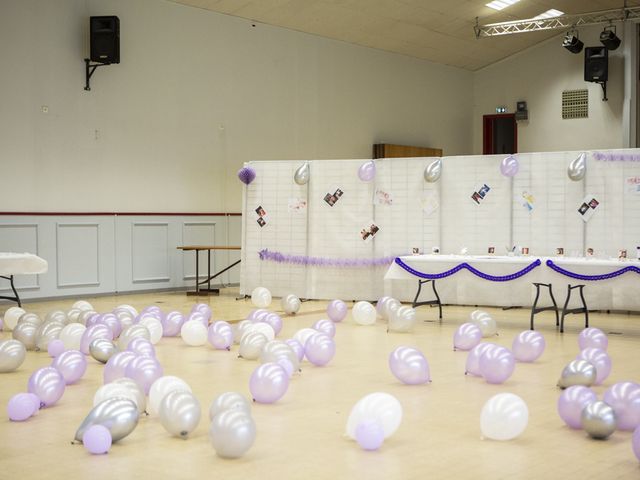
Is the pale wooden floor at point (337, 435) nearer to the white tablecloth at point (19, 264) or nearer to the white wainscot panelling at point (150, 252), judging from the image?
the white tablecloth at point (19, 264)

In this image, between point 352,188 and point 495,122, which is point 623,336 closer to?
point 352,188

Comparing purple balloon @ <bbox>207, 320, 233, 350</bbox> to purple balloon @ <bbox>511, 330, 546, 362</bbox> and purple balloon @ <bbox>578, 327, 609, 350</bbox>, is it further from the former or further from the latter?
purple balloon @ <bbox>578, 327, 609, 350</bbox>

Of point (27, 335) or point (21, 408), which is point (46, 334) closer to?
point (27, 335)

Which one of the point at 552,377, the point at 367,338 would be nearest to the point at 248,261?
the point at 367,338

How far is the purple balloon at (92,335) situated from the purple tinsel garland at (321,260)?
13.9 ft

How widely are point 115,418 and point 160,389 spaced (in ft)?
1.89

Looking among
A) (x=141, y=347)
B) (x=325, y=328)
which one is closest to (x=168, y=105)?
(x=325, y=328)

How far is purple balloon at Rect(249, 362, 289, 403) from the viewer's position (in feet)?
15.3

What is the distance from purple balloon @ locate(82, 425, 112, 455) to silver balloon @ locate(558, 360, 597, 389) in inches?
107

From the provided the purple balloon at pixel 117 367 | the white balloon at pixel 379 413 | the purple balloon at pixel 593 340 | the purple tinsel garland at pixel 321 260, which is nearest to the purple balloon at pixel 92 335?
the purple balloon at pixel 117 367

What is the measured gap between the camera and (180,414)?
3.93m

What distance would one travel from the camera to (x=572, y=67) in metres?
15.9

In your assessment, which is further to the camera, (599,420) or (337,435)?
(337,435)

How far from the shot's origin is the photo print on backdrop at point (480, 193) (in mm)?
9469
